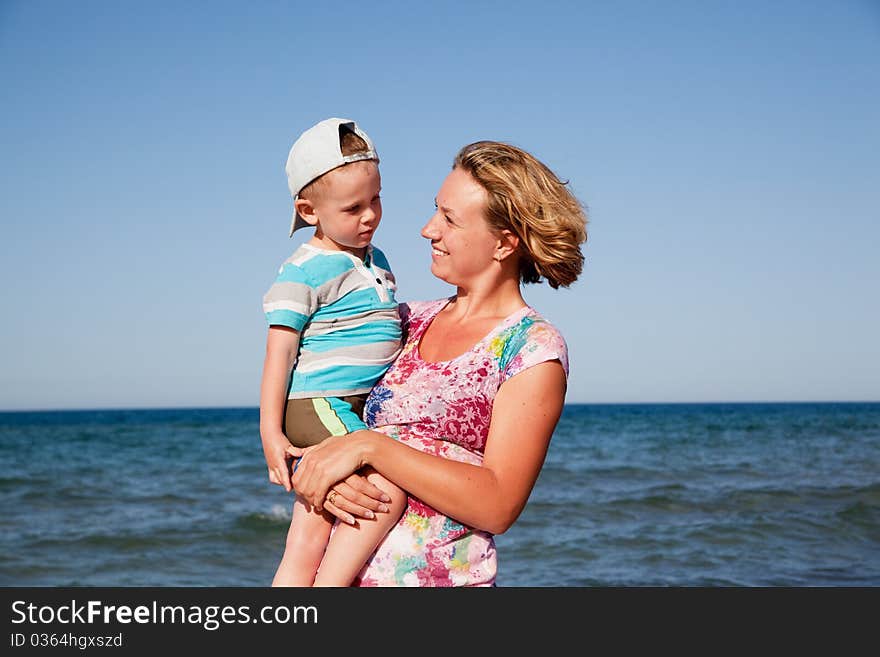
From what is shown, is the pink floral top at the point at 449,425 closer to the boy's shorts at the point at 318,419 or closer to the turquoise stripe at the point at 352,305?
the boy's shorts at the point at 318,419

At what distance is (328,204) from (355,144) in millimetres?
190

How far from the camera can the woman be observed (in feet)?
7.84

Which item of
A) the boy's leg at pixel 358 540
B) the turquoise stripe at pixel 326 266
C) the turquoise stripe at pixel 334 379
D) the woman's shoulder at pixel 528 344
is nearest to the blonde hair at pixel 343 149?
→ the turquoise stripe at pixel 326 266

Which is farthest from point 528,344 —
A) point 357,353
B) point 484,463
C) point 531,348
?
point 357,353

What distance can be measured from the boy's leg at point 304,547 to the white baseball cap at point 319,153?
0.91 meters

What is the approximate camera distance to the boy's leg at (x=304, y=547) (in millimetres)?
2576

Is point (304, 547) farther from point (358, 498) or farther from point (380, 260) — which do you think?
point (380, 260)

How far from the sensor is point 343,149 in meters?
2.65

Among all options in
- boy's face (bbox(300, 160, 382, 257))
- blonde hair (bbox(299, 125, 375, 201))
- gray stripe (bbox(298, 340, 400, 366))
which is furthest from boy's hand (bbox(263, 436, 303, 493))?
blonde hair (bbox(299, 125, 375, 201))

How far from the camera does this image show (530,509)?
43.8 ft

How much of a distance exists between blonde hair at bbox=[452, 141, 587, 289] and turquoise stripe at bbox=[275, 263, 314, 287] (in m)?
0.52

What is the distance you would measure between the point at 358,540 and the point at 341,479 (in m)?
0.17
